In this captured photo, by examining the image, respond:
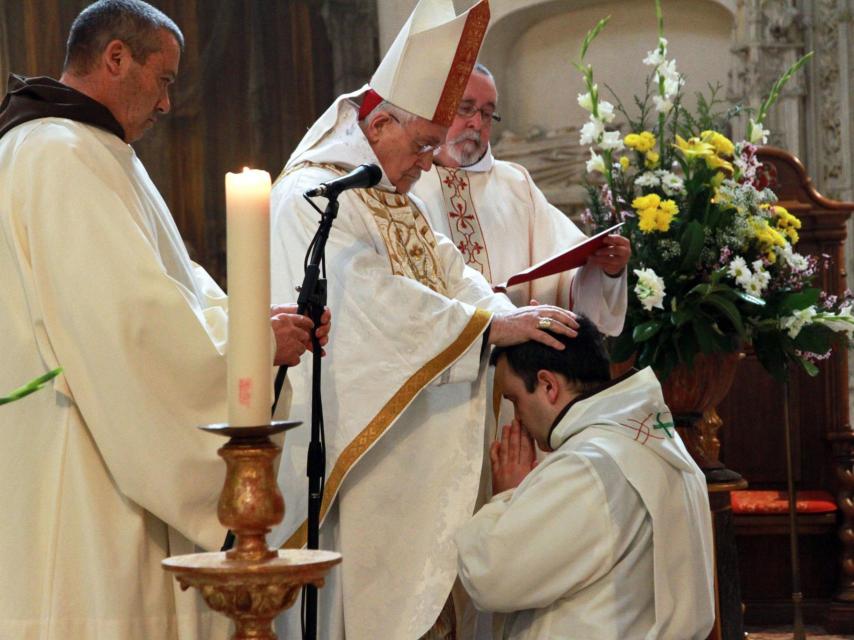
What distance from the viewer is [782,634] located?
18.7ft

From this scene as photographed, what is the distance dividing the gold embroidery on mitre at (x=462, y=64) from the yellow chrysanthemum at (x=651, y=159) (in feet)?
3.41

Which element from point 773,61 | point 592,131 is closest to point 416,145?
point 592,131

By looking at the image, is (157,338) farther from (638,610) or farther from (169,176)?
(169,176)

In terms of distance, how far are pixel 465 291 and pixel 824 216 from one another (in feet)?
10.4

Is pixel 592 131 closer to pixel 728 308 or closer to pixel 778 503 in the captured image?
pixel 728 308

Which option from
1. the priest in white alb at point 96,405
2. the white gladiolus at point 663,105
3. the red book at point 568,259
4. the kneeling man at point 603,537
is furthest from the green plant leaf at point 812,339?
the priest in white alb at point 96,405

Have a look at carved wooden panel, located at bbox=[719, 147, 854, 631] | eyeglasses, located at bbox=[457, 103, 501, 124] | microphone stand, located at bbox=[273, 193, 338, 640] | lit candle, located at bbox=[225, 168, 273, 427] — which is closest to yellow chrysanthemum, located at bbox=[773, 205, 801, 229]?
eyeglasses, located at bbox=[457, 103, 501, 124]

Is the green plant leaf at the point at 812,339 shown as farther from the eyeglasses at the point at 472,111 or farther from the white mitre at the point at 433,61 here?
the white mitre at the point at 433,61

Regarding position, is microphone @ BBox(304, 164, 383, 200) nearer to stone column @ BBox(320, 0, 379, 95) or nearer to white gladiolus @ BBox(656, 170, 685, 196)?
white gladiolus @ BBox(656, 170, 685, 196)

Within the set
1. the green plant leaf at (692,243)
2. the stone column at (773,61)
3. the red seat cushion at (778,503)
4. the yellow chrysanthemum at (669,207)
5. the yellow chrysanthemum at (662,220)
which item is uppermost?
the stone column at (773,61)

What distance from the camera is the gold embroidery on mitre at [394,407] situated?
10.4ft

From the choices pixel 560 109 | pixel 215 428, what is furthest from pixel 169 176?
pixel 215 428

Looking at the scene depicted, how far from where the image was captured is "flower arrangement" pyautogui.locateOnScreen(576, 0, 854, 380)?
13.7 ft

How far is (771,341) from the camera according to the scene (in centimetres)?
429
